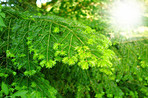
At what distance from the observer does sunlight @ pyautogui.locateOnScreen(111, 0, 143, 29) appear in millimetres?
2436

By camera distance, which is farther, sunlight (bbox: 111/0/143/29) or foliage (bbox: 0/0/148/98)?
sunlight (bbox: 111/0/143/29)

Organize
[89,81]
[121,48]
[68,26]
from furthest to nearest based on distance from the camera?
[89,81]
[121,48]
[68,26]

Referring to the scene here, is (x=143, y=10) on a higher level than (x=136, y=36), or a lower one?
higher

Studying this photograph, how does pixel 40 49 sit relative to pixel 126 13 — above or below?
below

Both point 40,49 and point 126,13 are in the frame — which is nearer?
point 40,49

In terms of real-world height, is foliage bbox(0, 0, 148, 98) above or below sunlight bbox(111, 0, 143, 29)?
below

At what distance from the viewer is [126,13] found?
8.75ft

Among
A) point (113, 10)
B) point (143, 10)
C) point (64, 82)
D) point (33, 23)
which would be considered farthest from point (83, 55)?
point (143, 10)

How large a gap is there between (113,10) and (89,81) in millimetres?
1687

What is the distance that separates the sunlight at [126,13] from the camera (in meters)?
2.44

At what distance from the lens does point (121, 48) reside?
83.2 inches

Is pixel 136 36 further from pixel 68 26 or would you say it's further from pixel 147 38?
pixel 68 26

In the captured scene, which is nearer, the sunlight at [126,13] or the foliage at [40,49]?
the foliage at [40,49]

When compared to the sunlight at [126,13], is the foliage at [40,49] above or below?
below
